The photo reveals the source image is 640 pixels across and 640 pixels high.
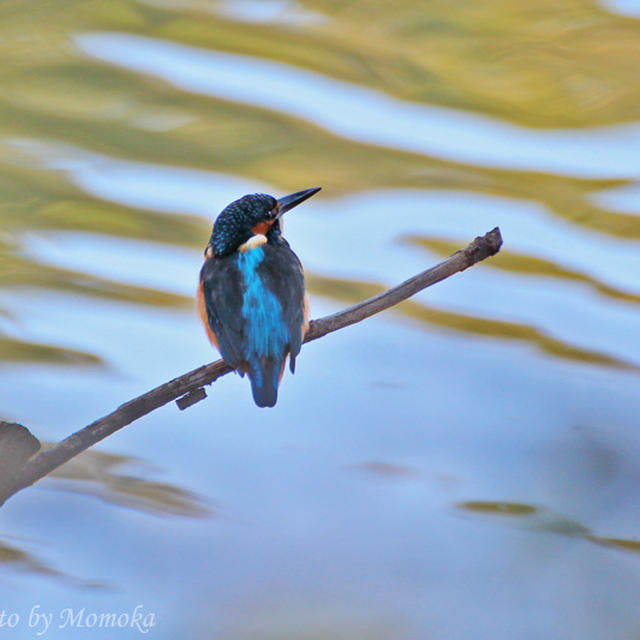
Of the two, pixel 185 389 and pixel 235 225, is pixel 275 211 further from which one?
pixel 185 389

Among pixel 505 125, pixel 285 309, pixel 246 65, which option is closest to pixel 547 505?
pixel 285 309

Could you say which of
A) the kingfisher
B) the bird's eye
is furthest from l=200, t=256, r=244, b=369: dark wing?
the bird's eye

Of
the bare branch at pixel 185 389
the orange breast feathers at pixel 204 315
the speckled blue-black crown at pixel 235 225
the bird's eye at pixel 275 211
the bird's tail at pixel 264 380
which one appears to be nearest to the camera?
the bare branch at pixel 185 389

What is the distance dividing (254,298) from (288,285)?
0.09m

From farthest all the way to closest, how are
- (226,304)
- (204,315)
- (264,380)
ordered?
(204,315) < (226,304) < (264,380)

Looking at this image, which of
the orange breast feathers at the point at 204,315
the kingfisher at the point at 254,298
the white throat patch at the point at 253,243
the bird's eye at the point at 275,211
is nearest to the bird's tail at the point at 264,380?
the kingfisher at the point at 254,298

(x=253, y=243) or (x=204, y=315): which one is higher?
(x=253, y=243)

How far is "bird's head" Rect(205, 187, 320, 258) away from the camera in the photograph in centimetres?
253

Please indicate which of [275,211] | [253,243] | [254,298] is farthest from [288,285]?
[275,211]

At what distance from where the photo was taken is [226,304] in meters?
2.33

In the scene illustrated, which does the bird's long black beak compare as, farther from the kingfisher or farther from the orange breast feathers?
the orange breast feathers

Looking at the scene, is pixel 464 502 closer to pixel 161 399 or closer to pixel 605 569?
pixel 605 569

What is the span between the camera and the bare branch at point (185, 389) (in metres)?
1.46

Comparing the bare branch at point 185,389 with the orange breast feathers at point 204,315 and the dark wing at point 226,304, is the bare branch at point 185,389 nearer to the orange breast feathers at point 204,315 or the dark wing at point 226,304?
the dark wing at point 226,304
